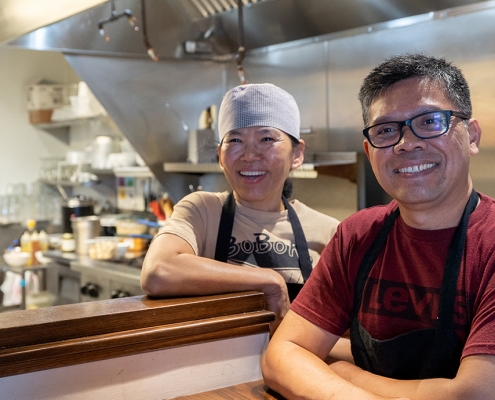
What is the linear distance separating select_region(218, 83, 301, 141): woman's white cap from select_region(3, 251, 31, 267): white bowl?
351cm

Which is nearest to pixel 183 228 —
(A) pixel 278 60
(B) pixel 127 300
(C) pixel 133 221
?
(B) pixel 127 300

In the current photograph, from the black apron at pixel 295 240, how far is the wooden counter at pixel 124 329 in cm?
36

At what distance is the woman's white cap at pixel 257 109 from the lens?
1.97 metres

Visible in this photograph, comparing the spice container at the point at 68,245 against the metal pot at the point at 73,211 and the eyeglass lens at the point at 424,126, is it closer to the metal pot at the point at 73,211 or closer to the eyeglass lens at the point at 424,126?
the metal pot at the point at 73,211

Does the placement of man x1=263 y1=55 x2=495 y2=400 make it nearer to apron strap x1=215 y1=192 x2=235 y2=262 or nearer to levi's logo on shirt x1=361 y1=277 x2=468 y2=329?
levi's logo on shirt x1=361 y1=277 x2=468 y2=329

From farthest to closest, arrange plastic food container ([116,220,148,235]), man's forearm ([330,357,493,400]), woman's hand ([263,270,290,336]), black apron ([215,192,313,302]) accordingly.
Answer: plastic food container ([116,220,148,235]), black apron ([215,192,313,302]), woman's hand ([263,270,290,336]), man's forearm ([330,357,493,400])

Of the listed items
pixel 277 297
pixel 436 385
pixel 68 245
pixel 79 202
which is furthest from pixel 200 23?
pixel 436 385

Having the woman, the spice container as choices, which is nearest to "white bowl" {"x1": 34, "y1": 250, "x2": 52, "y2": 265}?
the spice container

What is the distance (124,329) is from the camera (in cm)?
140

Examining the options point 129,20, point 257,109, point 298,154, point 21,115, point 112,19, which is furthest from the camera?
point 21,115

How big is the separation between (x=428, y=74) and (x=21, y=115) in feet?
19.8

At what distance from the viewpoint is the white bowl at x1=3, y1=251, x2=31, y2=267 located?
5035mm

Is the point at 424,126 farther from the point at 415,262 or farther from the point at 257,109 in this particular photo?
the point at 257,109

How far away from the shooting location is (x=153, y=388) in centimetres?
144
